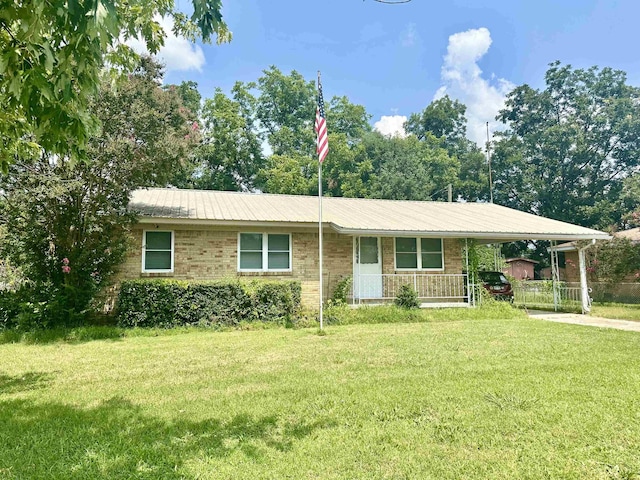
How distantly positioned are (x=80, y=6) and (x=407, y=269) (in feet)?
43.8

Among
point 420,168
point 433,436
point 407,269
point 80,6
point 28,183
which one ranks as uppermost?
point 420,168

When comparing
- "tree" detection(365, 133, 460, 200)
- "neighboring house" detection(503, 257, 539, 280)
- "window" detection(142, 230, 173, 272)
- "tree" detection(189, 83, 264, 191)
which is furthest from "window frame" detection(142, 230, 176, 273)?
"neighboring house" detection(503, 257, 539, 280)

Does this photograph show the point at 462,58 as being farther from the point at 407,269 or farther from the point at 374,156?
the point at 407,269

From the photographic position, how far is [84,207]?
33.2 feet

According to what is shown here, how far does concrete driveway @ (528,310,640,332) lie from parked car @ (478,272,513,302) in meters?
1.80

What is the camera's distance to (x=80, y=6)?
2121 mm

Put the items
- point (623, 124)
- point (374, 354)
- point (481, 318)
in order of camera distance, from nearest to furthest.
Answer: point (374, 354)
point (481, 318)
point (623, 124)

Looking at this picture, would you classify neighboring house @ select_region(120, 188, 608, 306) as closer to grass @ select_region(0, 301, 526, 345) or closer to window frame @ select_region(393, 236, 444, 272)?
window frame @ select_region(393, 236, 444, 272)

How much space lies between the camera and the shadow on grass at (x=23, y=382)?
5.42m

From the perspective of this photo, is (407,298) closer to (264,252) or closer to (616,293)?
(264,252)

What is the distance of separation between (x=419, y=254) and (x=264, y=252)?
5.53 meters

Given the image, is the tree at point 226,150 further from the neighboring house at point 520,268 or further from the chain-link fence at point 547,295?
the chain-link fence at point 547,295

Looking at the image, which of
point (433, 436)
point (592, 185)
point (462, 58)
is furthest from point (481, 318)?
point (592, 185)

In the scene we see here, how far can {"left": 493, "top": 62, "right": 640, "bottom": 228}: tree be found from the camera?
3409 centimetres
